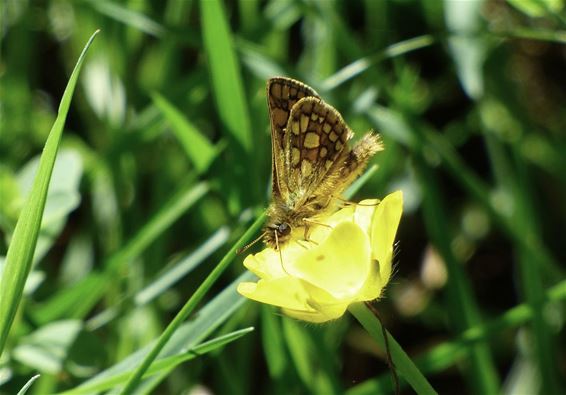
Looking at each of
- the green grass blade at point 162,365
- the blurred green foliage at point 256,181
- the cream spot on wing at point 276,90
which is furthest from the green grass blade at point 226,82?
the green grass blade at point 162,365

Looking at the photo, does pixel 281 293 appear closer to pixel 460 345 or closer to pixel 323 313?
pixel 323 313

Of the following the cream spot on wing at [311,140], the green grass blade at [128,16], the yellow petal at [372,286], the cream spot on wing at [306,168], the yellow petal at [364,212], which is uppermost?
the green grass blade at [128,16]

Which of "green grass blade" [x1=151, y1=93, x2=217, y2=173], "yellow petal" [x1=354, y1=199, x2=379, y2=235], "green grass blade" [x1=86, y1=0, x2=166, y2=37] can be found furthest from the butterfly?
"green grass blade" [x1=86, y1=0, x2=166, y2=37]

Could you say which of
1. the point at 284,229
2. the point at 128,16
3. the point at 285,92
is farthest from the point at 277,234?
the point at 128,16

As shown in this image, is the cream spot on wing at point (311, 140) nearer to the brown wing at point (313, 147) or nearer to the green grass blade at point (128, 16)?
the brown wing at point (313, 147)

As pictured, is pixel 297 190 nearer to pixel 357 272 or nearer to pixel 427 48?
pixel 357 272

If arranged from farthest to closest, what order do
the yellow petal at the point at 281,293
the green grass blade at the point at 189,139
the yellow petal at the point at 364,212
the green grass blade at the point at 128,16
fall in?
1. the green grass blade at the point at 128,16
2. the green grass blade at the point at 189,139
3. the yellow petal at the point at 364,212
4. the yellow petal at the point at 281,293
